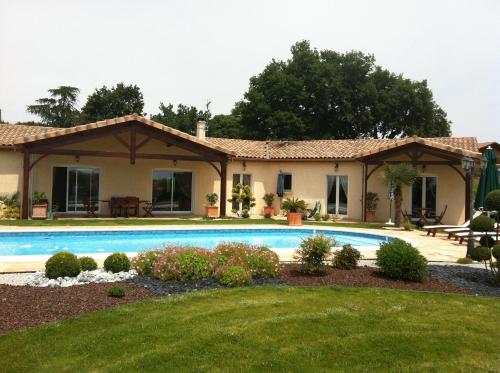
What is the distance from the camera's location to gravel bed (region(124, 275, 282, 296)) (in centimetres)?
693

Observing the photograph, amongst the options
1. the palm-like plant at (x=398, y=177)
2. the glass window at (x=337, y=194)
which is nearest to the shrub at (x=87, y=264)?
the palm-like plant at (x=398, y=177)

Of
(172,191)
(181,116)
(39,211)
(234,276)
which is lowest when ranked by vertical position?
(234,276)

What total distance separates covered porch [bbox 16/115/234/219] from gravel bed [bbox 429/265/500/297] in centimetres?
1229

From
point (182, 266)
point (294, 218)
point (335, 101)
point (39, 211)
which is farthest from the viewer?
point (335, 101)

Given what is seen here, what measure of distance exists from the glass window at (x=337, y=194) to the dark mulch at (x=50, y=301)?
16548mm

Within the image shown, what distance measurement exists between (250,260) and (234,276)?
2.30 feet

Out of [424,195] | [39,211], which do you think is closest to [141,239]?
[39,211]

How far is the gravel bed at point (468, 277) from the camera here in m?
7.62

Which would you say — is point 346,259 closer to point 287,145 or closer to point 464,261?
point 464,261

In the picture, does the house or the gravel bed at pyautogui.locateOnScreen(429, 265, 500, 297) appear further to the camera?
the house

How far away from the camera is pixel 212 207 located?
20438 millimetres

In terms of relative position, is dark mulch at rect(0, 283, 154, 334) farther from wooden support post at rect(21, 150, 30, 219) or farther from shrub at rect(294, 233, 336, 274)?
wooden support post at rect(21, 150, 30, 219)

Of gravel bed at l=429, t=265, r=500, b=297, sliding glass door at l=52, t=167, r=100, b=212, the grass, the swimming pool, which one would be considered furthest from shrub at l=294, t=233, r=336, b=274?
sliding glass door at l=52, t=167, r=100, b=212

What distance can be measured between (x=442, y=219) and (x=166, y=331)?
17.7m
